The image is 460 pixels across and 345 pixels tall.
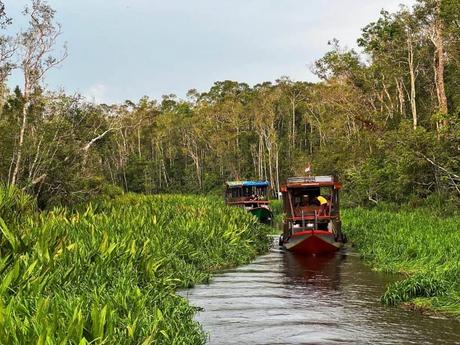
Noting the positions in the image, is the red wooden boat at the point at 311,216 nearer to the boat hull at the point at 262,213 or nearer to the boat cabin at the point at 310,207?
the boat cabin at the point at 310,207

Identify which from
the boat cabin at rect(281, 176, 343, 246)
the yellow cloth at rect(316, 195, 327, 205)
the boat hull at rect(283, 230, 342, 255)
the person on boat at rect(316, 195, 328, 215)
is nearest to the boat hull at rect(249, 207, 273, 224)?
the boat cabin at rect(281, 176, 343, 246)

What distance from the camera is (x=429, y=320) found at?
816cm

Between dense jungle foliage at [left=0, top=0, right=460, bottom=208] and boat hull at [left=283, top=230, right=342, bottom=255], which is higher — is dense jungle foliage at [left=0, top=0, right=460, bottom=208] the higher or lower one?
the higher one

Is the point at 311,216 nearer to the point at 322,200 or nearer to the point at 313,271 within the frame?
the point at 322,200

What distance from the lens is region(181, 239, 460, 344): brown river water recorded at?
23.9 ft

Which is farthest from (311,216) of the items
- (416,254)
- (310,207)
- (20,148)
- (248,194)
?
(248,194)

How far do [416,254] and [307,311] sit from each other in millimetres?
5496

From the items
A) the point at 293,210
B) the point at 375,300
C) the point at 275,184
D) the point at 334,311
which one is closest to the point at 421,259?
the point at 375,300

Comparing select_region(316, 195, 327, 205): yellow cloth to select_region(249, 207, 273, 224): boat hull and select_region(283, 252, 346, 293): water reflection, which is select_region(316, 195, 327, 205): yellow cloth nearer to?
select_region(283, 252, 346, 293): water reflection

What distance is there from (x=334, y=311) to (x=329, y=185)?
8.95 metres

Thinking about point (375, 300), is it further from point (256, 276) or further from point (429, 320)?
point (256, 276)

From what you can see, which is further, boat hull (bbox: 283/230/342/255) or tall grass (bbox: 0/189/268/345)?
boat hull (bbox: 283/230/342/255)

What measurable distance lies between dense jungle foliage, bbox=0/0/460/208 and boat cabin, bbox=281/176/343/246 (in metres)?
4.63

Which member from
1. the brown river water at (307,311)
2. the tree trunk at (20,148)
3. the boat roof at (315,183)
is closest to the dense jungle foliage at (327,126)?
the tree trunk at (20,148)
